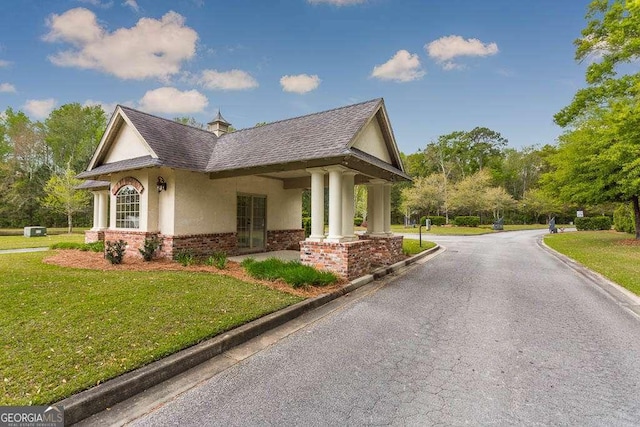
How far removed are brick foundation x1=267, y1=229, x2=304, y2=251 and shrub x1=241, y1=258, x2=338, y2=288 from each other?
4.83 metres

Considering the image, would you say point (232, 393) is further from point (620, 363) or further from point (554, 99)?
point (554, 99)

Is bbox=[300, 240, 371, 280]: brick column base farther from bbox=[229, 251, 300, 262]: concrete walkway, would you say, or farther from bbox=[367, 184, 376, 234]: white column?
bbox=[367, 184, 376, 234]: white column

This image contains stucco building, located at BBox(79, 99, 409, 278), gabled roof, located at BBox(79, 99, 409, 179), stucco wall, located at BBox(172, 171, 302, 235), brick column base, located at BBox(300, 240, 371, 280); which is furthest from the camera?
stucco wall, located at BBox(172, 171, 302, 235)

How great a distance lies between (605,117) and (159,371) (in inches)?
875

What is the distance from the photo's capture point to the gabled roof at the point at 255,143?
8.45 m

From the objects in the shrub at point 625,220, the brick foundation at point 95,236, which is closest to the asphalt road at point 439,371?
the brick foundation at point 95,236

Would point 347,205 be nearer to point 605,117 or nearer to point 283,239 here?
point 283,239

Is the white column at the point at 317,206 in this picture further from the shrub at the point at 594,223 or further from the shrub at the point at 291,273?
the shrub at the point at 594,223

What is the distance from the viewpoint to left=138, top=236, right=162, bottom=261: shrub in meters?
9.50

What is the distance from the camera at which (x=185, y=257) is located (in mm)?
9594

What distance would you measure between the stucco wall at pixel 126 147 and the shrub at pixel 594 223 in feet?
134

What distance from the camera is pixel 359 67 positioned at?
58.4ft

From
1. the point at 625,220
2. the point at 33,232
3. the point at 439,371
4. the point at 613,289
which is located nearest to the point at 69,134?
the point at 33,232

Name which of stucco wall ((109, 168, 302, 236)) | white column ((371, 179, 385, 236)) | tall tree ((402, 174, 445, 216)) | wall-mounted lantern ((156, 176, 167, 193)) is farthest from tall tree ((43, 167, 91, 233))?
tall tree ((402, 174, 445, 216))
